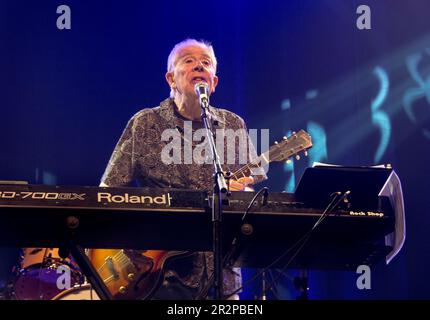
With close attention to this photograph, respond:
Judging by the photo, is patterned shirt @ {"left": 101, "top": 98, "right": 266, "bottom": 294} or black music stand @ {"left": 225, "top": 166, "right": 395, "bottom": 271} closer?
black music stand @ {"left": 225, "top": 166, "right": 395, "bottom": 271}

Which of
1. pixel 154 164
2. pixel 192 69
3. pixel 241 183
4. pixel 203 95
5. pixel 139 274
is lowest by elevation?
pixel 139 274

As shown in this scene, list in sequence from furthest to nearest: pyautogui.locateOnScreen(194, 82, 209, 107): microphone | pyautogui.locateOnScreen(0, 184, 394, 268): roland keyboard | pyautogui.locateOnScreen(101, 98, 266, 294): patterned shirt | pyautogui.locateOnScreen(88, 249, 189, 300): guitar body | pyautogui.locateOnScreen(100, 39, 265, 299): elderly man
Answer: pyautogui.locateOnScreen(101, 98, 266, 294): patterned shirt
pyautogui.locateOnScreen(100, 39, 265, 299): elderly man
pyautogui.locateOnScreen(88, 249, 189, 300): guitar body
pyautogui.locateOnScreen(194, 82, 209, 107): microphone
pyautogui.locateOnScreen(0, 184, 394, 268): roland keyboard

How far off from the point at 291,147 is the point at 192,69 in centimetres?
77

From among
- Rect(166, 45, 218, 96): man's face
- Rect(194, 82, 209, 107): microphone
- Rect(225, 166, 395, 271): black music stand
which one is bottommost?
Rect(225, 166, 395, 271): black music stand

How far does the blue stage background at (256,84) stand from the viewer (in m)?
5.54

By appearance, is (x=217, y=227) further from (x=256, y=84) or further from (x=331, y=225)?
(x=256, y=84)

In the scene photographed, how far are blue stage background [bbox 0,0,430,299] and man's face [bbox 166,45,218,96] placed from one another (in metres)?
1.42

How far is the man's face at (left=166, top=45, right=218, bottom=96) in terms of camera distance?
4.23 meters

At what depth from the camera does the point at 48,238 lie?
301 cm

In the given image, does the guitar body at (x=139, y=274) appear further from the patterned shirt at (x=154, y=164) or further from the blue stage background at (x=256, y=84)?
the blue stage background at (x=256, y=84)

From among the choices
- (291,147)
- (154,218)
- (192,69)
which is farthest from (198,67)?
(154,218)

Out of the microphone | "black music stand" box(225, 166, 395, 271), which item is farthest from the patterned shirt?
"black music stand" box(225, 166, 395, 271)

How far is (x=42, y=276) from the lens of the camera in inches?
183

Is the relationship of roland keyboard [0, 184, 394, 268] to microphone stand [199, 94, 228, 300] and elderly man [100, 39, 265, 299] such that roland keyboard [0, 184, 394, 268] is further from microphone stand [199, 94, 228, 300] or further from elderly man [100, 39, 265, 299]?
elderly man [100, 39, 265, 299]
